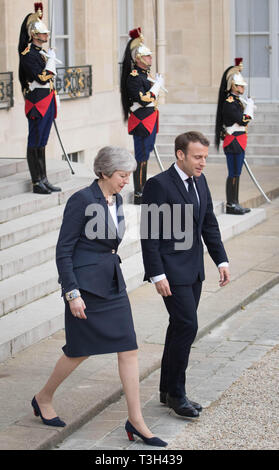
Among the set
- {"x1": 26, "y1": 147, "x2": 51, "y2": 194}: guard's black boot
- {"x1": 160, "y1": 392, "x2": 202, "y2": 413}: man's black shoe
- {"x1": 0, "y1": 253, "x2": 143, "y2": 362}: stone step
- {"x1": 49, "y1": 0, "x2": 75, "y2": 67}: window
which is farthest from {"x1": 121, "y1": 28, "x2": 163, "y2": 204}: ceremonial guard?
{"x1": 160, "y1": 392, "x2": 202, "y2": 413}: man's black shoe

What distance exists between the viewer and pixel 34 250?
337 inches

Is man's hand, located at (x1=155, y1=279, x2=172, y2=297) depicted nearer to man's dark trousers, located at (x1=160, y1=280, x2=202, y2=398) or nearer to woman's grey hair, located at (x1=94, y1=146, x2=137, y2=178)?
man's dark trousers, located at (x1=160, y1=280, x2=202, y2=398)

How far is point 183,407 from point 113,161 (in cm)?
156

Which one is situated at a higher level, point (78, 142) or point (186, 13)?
point (186, 13)

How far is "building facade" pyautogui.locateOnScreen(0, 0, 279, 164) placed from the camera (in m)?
13.0

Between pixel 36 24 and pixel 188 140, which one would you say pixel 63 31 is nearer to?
pixel 36 24

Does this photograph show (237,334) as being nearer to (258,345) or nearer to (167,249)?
(258,345)

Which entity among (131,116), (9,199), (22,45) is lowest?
(9,199)

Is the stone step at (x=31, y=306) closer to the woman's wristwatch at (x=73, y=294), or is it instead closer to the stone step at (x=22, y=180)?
the stone step at (x=22, y=180)

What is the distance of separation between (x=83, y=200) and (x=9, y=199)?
4.62 meters

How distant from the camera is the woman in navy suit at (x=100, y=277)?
5160 millimetres

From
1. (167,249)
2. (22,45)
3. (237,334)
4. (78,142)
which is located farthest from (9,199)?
(78,142)

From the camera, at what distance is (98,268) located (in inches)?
206

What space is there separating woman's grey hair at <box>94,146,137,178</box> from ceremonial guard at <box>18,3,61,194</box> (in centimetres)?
481
